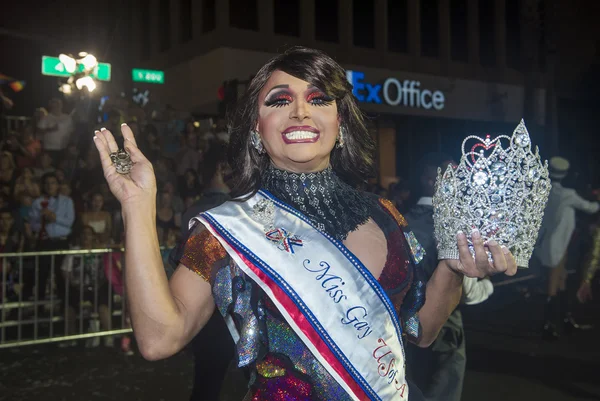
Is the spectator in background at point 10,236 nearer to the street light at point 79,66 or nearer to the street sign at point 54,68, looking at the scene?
the street light at point 79,66

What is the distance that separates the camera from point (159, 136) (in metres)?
10.4

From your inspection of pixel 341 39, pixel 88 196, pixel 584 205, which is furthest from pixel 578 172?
pixel 341 39

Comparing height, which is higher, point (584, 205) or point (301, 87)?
point (301, 87)

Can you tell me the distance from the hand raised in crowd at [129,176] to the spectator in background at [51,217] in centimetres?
605

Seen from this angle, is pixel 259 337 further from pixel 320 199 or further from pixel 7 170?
pixel 7 170

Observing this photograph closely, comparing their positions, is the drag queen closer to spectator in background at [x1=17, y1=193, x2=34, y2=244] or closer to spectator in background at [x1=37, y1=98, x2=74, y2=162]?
spectator in background at [x1=17, y1=193, x2=34, y2=244]

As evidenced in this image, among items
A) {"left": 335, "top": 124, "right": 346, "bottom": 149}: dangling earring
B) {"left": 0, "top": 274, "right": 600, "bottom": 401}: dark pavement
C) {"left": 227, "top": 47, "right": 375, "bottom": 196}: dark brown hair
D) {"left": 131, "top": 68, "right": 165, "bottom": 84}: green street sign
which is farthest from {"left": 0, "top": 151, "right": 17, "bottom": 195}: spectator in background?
{"left": 131, "top": 68, "right": 165, "bottom": 84}: green street sign

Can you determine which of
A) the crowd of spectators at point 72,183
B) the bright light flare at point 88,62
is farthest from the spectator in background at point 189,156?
the bright light flare at point 88,62

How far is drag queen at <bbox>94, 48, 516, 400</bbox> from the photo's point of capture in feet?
5.29

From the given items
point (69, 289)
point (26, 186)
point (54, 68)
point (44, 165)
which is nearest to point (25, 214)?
point (26, 186)

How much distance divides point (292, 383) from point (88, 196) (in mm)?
6813

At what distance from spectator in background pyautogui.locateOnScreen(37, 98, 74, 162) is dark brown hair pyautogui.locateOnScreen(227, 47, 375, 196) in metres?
7.98

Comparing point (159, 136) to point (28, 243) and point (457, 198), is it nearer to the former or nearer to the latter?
point (28, 243)

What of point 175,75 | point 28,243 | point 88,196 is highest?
point 175,75
